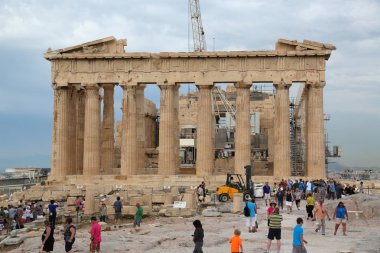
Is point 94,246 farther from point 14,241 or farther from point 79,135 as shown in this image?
point 79,135

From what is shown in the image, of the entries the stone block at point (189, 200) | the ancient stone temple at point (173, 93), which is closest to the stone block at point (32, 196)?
the ancient stone temple at point (173, 93)

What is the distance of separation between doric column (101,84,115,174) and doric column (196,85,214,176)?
8513mm

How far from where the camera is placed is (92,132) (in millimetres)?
50750

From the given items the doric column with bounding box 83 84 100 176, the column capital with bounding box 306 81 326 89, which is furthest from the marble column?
the column capital with bounding box 306 81 326 89

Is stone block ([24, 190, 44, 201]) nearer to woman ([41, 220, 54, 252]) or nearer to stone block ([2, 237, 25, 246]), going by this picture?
stone block ([2, 237, 25, 246])

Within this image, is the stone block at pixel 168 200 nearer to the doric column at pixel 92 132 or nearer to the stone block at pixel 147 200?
the stone block at pixel 147 200

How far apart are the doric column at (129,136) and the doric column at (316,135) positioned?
48.3ft

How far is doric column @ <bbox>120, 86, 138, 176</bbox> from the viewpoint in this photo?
1977 inches

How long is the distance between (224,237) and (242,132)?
26449 millimetres

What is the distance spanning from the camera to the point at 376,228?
84.3 feet

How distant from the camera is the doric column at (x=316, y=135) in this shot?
48.3 metres

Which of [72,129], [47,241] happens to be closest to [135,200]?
[47,241]

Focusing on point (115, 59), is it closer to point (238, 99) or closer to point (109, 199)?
point (238, 99)

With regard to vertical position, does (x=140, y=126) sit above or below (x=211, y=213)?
above
